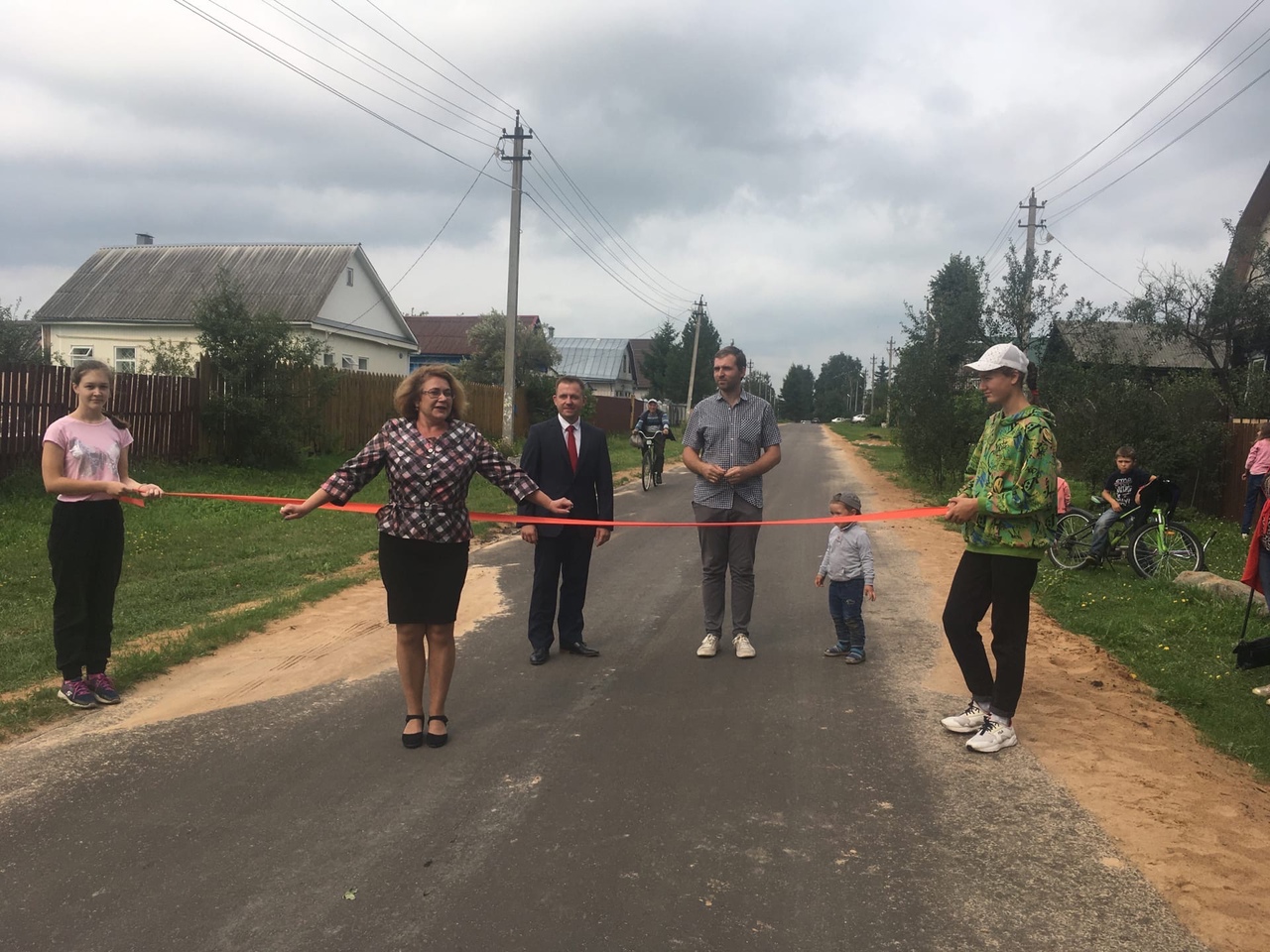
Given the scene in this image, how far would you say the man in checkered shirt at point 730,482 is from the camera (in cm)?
624

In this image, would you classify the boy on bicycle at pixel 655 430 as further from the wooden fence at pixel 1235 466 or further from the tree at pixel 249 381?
the wooden fence at pixel 1235 466

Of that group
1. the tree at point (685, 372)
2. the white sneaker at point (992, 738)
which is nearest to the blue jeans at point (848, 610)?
the white sneaker at point (992, 738)

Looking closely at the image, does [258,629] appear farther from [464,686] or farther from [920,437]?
[920,437]

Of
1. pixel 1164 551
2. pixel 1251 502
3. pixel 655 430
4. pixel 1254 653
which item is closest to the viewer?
pixel 1254 653

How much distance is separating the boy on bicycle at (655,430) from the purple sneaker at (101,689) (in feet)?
42.8

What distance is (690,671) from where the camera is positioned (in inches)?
235

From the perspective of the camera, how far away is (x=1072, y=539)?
34.5 feet

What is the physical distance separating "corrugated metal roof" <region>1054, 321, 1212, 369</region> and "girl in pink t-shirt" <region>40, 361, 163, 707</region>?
17341 millimetres

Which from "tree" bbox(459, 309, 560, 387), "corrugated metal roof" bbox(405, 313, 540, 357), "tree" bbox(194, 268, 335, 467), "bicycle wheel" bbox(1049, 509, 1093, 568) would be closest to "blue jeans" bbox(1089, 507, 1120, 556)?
"bicycle wheel" bbox(1049, 509, 1093, 568)

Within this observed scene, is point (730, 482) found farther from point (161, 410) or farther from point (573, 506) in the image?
point (161, 410)

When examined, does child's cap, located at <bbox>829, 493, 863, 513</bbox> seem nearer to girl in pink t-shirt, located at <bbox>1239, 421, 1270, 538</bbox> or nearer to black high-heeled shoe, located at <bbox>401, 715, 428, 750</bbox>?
black high-heeled shoe, located at <bbox>401, 715, 428, 750</bbox>

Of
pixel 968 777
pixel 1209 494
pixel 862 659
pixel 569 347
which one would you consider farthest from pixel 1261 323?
pixel 569 347

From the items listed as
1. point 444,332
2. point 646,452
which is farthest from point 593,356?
point 646,452

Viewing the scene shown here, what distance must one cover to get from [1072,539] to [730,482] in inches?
241
